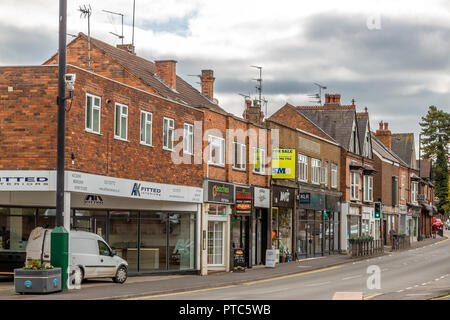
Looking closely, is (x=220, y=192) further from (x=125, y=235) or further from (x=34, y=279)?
(x=34, y=279)

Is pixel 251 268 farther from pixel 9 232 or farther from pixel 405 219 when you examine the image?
pixel 405 219

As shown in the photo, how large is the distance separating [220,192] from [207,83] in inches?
415

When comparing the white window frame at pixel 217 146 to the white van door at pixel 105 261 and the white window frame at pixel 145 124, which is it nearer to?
the white window frame at pixel 145 124

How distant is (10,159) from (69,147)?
200 centimetres

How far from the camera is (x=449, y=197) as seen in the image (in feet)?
337

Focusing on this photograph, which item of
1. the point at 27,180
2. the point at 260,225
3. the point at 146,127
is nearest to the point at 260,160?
the point at 260,225

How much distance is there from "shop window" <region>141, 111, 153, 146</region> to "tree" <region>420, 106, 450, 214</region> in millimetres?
89182

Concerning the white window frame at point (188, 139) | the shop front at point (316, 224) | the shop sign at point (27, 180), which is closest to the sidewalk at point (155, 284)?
the shop sign at point (27, 180)

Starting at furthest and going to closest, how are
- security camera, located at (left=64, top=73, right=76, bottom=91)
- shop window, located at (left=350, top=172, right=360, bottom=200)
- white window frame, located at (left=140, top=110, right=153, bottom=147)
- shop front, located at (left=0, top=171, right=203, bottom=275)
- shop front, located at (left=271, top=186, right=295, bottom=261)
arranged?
1. shop window, located at (left=350, top=172, right=360, bottom=200)
2. shop front, located at (left=271, top=186, right=295, bottom=261)
3. white window frame, located at (left=140, top=110, right=153, bottom=147)
4. shop front, located at (left=0, top=171, right=203, bottom=275)
5. security camera, located at (left=64, top=73, right=76, bottom=91)

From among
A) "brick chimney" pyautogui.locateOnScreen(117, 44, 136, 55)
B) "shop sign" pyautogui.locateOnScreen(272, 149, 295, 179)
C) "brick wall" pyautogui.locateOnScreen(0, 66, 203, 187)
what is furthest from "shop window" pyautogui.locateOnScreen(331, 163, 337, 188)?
"brick wall" pyautogui.locateOnScreen(0, 66, 203, 187)

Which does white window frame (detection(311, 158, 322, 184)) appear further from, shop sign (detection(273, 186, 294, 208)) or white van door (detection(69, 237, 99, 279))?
white van door (detection(69, 237, 99, 279))

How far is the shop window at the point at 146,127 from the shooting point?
3045cm

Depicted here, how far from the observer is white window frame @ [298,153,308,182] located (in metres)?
46.5
